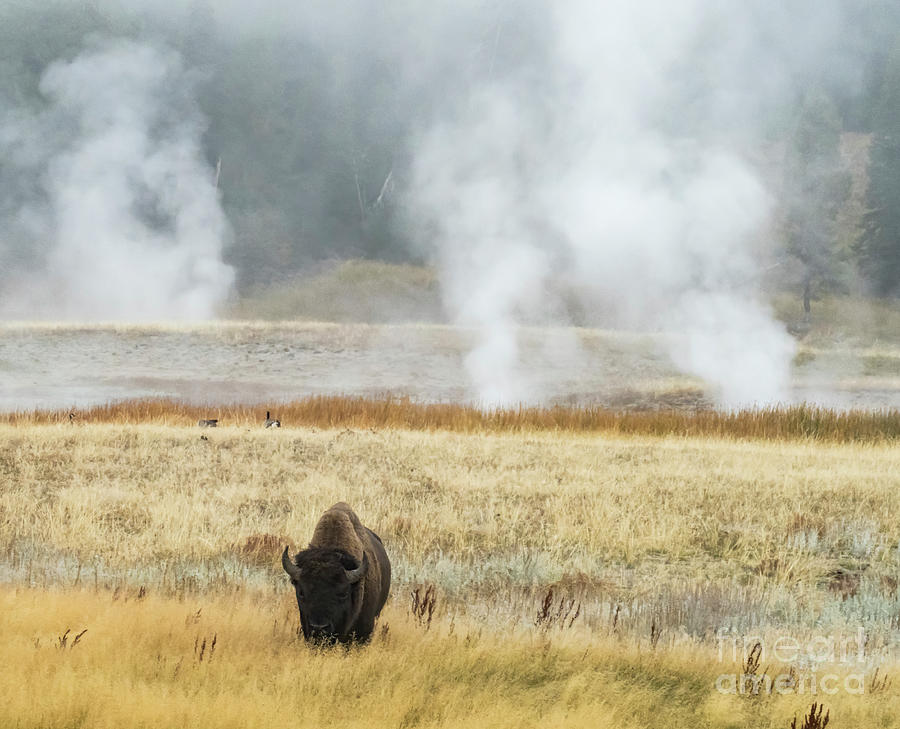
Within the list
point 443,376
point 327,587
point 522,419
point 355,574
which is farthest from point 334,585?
point 443,376

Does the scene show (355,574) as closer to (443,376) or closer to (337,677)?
(337,677)

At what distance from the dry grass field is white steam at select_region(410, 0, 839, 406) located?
14185 mm

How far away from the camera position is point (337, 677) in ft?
19.9

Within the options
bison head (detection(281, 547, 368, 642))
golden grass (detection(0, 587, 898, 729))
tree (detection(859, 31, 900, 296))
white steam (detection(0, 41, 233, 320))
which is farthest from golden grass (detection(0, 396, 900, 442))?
tree (detection(859, 31, 900, 296))

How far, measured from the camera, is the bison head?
6402 mm

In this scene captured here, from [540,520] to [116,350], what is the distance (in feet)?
86.6

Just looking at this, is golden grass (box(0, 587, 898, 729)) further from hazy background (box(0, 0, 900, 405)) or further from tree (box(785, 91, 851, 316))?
tree (box(785, 91, 851, 316))

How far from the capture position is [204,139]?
8369 centimetres

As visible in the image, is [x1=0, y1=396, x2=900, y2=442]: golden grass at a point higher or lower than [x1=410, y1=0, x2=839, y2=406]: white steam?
lower

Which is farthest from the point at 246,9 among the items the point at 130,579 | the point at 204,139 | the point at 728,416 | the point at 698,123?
the point at 130,579

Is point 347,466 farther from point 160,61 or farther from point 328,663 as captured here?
point 160,61

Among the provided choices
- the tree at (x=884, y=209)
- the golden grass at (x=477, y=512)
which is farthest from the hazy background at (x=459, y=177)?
the golden grass at (x=477, y=512)

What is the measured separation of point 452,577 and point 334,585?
3.92m

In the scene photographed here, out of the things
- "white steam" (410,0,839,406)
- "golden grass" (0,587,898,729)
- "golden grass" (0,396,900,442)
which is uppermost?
"white steam" (410,0,839,406)
